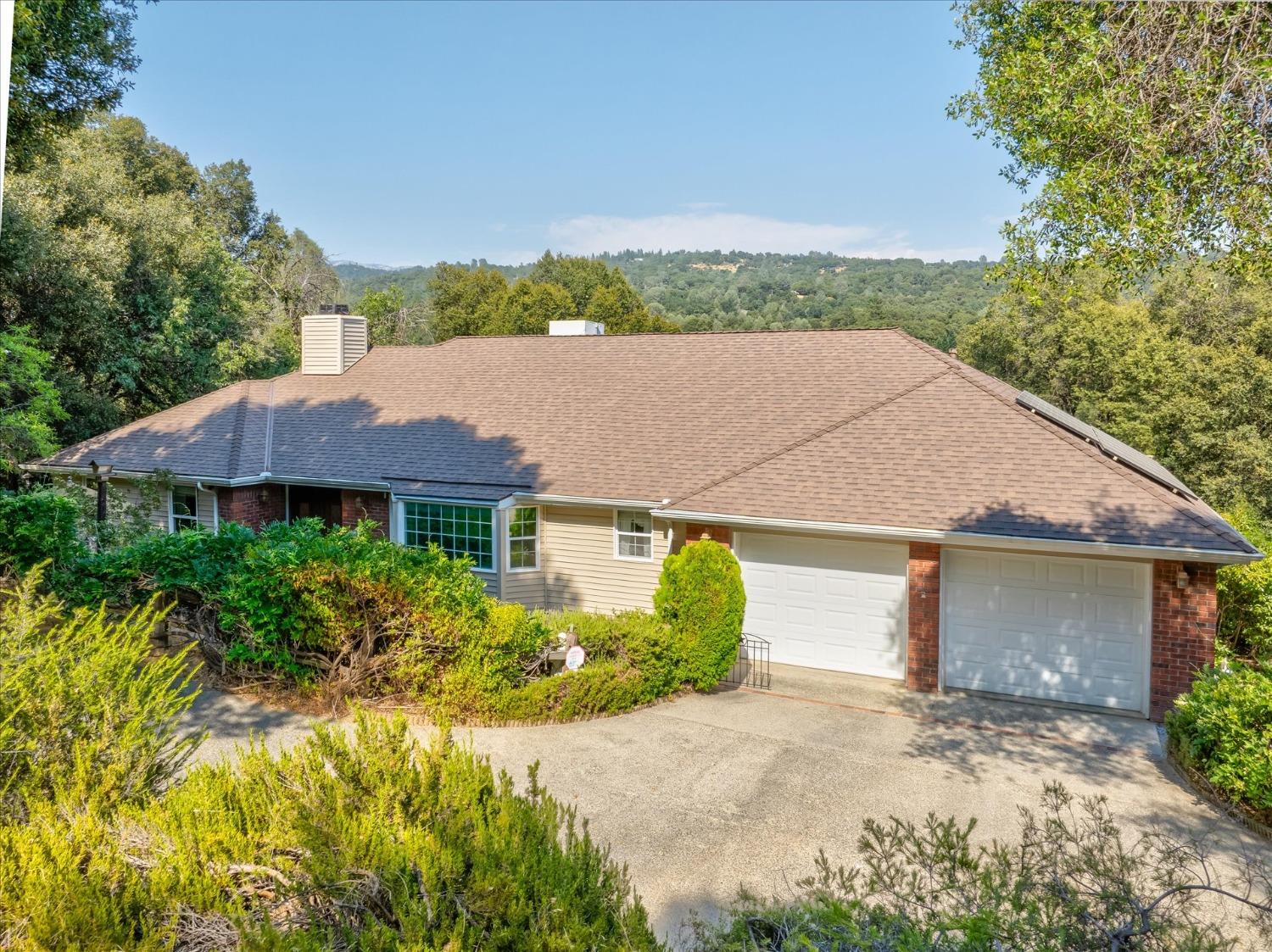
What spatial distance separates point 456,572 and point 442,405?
1007 centimetres

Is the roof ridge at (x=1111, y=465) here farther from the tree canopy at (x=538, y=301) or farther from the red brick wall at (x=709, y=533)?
the tree canopy at (x=538, y=301)

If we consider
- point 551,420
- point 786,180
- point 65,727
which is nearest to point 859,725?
point 65,727

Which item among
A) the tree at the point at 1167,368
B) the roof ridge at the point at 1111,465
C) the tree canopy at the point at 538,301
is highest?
the tree canopy at the point at 538,301

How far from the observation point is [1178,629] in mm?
10461

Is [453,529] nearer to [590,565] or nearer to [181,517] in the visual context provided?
[590,565]

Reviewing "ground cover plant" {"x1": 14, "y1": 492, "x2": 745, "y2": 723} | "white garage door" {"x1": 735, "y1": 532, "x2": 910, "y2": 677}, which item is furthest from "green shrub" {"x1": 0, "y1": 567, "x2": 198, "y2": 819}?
"white garage door" {"x1": 735, "y1": 532, "x2": 910, "y2": 677}

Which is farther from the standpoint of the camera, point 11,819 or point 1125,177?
point 1125,177

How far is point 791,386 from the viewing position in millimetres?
16578

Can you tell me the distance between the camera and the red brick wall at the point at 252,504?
56.1 ft

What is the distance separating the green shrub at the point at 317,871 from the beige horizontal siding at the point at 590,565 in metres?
10.3

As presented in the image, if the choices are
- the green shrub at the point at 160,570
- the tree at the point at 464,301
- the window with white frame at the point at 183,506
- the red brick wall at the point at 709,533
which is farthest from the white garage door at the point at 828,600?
the tree at the point at 464,301

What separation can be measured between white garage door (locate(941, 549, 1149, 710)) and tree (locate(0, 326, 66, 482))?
Result: 17.8 m

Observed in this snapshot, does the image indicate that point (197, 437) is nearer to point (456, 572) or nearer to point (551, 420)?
point (551, 420)

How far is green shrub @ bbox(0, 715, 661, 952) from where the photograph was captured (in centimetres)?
350
